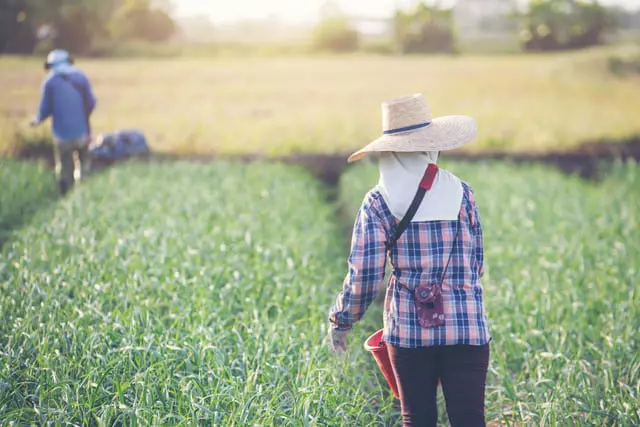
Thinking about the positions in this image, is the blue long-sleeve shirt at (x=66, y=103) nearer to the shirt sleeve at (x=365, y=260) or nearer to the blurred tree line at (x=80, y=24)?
the blurred tree line at (x=80, y=24)

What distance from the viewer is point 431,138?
7.98ft

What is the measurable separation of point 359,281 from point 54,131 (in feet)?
18.6

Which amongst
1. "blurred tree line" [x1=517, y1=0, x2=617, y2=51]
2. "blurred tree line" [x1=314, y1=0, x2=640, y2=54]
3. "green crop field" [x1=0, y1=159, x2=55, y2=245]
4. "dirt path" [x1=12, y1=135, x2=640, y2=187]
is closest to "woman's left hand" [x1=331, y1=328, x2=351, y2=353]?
"green crop field" [x1=0, y1=159, x2=55, y2=245]

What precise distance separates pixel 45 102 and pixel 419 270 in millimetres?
5704

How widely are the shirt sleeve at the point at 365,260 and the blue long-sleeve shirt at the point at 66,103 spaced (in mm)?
5467

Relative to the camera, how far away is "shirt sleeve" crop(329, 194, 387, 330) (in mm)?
2352

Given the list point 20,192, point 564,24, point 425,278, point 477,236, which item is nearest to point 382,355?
point 425,278

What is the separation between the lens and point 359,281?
94.6 inches

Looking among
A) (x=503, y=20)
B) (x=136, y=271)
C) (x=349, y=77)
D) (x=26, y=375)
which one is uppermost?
(x=503, y=20)

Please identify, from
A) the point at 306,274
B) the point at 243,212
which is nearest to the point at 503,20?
the point at 243,212

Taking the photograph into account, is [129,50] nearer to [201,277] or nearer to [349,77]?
[349,77]

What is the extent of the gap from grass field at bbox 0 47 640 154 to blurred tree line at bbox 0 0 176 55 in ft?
1.11

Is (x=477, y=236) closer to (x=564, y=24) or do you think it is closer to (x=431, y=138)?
(x=431, y=138)

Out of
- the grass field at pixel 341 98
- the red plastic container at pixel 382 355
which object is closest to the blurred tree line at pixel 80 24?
the grass field at pixel 341 98
